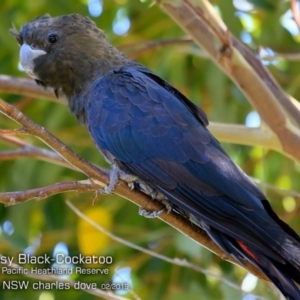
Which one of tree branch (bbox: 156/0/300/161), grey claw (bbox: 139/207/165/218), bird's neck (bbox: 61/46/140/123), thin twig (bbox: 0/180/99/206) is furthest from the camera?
bird's neck (bbox: 61/46/140/123)

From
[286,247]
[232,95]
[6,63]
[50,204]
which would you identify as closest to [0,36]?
[6,63]

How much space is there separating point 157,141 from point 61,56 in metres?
0.70

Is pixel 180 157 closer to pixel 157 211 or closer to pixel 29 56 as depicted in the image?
pixel 157 211

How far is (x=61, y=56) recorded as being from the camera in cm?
347

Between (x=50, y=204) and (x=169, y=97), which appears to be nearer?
(x=169, y=97)

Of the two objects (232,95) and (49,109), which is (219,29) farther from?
(49,109)

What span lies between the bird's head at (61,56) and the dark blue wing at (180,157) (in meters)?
0.14

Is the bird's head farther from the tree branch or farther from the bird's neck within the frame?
the tree branch

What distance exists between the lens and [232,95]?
4637 mm

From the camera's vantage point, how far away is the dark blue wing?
267cm

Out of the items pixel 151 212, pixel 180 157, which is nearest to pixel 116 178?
pixel 151 212

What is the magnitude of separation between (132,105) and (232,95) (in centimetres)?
156

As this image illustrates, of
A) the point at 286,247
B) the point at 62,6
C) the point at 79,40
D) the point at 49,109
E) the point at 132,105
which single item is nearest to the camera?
the point at 286,247

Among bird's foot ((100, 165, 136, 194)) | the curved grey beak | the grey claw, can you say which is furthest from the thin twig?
the curved grey beak
